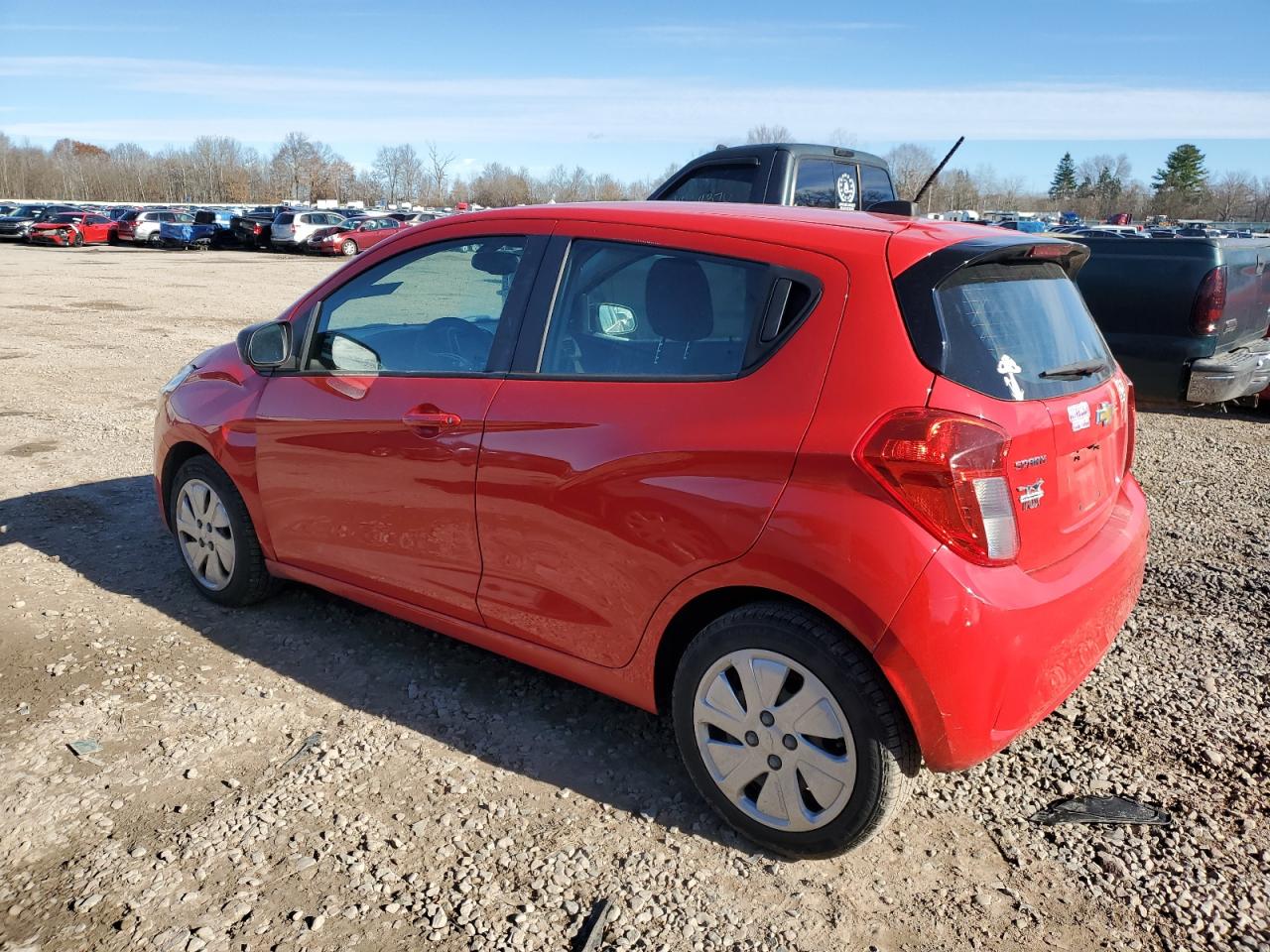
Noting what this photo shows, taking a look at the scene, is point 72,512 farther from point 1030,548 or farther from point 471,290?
point 1030,548

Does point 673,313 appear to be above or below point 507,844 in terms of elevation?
above

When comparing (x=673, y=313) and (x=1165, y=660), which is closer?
(x=673, y=313)

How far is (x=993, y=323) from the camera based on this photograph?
2.70 metres

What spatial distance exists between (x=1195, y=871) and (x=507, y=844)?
195 centimetres

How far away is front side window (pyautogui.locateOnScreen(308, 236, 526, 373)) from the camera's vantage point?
11.1 ft

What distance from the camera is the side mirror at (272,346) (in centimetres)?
398

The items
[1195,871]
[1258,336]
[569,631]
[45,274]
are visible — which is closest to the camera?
[1195,871]

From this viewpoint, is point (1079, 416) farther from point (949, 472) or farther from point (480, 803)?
point (480, 803)

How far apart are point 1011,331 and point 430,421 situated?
186 centimetres

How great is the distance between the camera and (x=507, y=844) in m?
2.85

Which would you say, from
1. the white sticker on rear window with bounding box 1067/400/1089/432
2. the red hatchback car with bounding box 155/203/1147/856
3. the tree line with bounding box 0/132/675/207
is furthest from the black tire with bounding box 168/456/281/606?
the tree line with bounding box 0/132/675/207

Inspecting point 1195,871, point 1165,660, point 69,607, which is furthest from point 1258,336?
point 69,607

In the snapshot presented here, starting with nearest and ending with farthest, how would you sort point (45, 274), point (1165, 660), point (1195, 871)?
point (1195, 871)
point (1165, 660)
point (45, 274)

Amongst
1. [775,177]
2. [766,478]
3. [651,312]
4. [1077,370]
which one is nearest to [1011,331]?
[1077,370]
